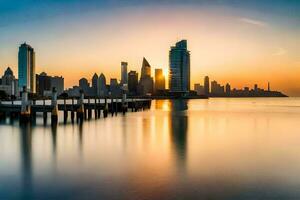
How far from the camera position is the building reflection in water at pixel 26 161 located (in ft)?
69.6

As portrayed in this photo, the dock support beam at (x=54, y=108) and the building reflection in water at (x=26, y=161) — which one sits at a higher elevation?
the dock support beam at (x=54, y=108)

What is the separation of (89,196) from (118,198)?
1661 mm

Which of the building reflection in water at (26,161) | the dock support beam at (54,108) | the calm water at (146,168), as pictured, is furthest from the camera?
the dock support beam at (54,108)

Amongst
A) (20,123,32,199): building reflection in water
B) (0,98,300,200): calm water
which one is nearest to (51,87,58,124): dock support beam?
(20,123,32,199): building reflection in water

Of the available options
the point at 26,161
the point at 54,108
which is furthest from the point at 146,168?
the point at 54,108

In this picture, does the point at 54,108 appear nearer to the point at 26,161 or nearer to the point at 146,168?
the point at 26,161

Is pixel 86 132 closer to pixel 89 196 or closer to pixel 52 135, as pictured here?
pixel 52 135

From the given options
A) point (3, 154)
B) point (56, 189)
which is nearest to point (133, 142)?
point (3, 154)

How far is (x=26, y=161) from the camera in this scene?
30.7 metres

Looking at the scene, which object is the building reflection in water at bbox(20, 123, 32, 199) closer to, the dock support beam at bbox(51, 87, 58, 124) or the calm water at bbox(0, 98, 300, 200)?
the calm water at bbox(0, 98, 300, 200)

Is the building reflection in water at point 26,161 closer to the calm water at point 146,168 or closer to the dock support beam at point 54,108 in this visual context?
the calm water at point 146,168

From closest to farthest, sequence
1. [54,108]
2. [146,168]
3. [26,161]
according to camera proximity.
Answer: [146,168] < [26,161] < [54,108]

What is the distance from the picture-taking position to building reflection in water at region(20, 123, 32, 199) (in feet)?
69.6

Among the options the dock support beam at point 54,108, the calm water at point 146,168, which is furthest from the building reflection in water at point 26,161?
the dock support beam at point 54,108
